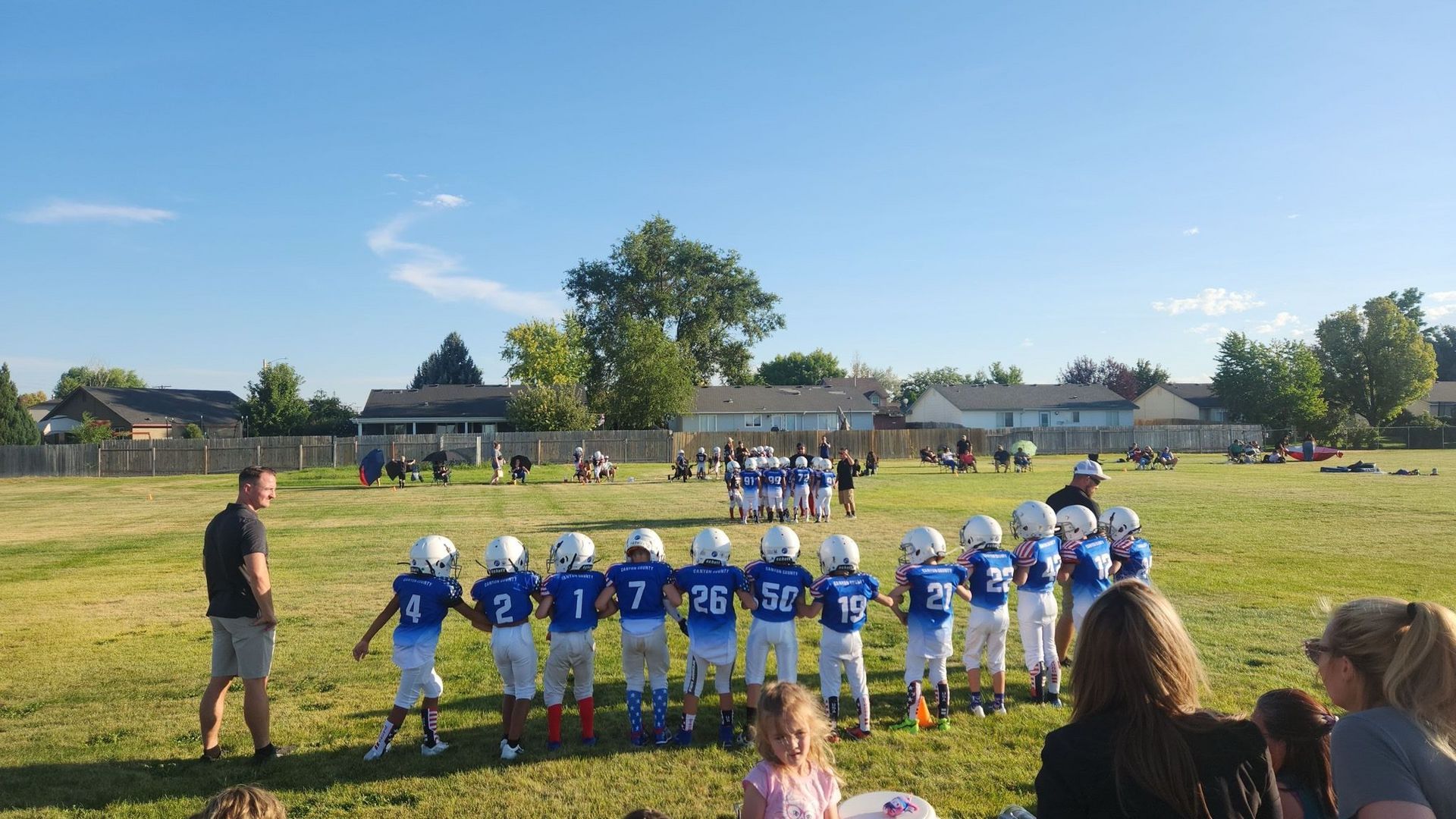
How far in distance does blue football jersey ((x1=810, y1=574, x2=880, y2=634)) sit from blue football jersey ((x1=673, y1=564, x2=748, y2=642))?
748 millimetres

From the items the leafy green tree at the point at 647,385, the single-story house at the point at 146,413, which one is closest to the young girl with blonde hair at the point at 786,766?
the leafy green tree at the point at 647,385

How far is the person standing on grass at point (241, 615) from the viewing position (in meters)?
7.06

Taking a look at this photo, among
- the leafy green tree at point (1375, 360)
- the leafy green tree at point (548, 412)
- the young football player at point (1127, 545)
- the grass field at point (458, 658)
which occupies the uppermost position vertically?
the leafy green tree at point (1375, 360)

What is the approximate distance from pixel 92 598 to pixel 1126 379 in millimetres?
113156

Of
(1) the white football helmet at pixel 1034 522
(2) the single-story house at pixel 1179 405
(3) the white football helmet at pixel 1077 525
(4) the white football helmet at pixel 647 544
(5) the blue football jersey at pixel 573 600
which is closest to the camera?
(5) the blue football jersey at pixel 573 600

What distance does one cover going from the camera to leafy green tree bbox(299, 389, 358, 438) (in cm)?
6706

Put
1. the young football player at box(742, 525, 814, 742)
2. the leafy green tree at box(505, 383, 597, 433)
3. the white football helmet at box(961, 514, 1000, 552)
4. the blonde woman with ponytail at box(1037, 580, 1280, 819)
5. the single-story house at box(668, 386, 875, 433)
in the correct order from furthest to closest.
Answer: the single-story house at box(668, 386, 875, 433), the leafy green tree at box(505, 383, 597, 433), the white football helmet at box(961, 514, 1000, 552), the young football player at box(742, 525, 814, 742), the blonde woman with ponytail at box(1037, 580, 1280, 819)

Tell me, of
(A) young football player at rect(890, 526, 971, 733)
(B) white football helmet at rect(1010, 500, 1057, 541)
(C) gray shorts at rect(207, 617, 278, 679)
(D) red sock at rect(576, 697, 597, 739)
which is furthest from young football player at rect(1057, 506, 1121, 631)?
(C) gray shorts at rect(207, 617, 278, 679)

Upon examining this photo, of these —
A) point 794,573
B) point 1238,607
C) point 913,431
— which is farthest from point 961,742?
point 913,431

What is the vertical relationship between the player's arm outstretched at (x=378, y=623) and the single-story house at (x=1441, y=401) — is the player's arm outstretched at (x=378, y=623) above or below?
below

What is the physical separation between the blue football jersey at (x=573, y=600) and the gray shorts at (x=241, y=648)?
7.49ft

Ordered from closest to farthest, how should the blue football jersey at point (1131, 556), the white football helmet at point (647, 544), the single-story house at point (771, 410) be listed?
the white football helmet at point (647, 544), the blue football jersey at point (1131, 556), the single-story house at point (771, 410)

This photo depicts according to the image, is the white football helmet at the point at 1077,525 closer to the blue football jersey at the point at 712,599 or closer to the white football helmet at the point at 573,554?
the blue football jersey at the point at 712,599

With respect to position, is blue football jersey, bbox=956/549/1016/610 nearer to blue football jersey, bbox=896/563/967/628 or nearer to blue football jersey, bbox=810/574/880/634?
blue football jersey, bbox=896/563/967/628
